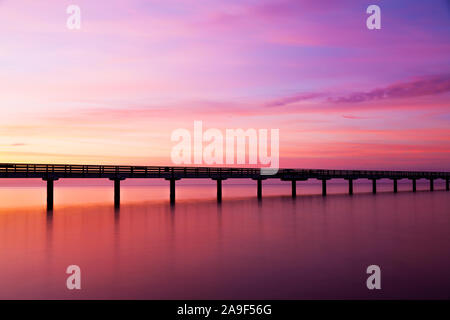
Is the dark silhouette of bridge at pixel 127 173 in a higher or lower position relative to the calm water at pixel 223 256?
higher

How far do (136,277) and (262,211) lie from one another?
23160 mm

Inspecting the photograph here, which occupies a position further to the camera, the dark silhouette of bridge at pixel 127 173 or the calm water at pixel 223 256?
the dark silhouette of bridge at pixel 127 173

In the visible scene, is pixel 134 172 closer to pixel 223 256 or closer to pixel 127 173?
pixel 127 173

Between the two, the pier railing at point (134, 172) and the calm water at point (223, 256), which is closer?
the calm water at point (223, 256)

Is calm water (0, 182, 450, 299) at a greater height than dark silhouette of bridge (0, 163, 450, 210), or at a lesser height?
lesser

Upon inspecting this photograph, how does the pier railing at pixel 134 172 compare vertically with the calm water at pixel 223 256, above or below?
above

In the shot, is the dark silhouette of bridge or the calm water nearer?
the calm water

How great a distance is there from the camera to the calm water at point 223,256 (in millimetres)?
12859

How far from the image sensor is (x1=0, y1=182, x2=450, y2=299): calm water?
12.9m

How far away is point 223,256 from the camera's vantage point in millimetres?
18172

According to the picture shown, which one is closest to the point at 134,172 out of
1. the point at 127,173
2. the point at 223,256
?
the point at 127,173
